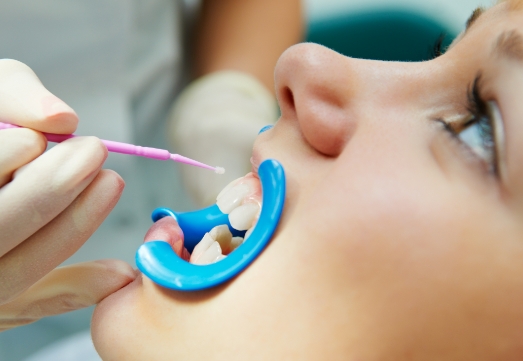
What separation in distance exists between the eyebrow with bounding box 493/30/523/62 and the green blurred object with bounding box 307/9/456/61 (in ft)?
4.58

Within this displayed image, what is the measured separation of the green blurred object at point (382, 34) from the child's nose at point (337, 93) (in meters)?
1.37

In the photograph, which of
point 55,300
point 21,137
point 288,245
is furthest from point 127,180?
point 288,245

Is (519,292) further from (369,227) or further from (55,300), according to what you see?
(55,300)

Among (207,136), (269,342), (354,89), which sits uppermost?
(354,89)

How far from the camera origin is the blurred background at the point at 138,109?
4.18 ft

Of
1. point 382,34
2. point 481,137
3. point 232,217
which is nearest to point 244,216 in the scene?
point 232,217

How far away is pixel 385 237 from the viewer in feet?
1.80

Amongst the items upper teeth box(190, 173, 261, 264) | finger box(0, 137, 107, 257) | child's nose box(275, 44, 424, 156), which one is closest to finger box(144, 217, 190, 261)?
upper teeth box(190, 173, 261, 264)

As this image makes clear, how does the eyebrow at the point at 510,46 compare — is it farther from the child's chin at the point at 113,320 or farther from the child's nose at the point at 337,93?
the child's chin at the point at 113,320

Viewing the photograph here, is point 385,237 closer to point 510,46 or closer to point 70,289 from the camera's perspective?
point 510,46

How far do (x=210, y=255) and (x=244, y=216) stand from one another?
0.26 feet

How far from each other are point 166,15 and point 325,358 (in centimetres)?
117

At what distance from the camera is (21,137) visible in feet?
2.05

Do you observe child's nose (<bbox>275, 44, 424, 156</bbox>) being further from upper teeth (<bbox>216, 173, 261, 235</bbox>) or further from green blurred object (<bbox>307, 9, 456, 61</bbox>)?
green blurred object (<bbox>307, 9, 456, 61</bbox>)
